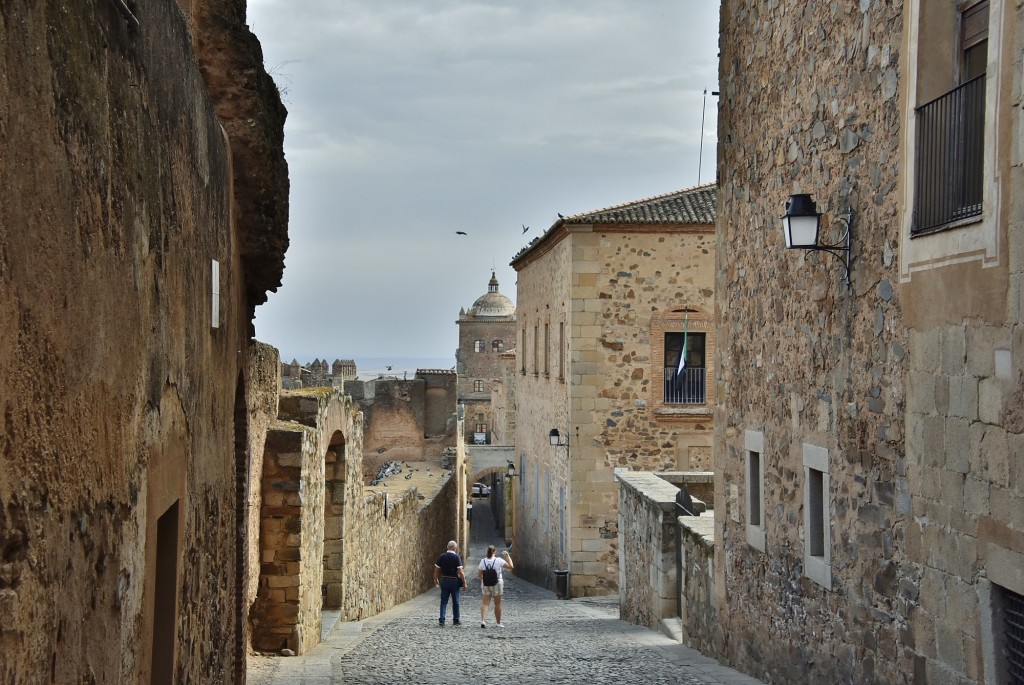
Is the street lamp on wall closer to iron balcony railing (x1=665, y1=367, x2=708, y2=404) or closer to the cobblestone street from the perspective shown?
iron balcony railing (x1=665, y1=367, x2=708, y2=404)

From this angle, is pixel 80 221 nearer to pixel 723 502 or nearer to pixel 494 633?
pixel 723 502

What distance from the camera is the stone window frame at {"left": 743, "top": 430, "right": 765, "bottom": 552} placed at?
953 cm

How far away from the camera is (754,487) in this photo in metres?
9.83

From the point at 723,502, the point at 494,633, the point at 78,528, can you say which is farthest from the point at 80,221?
the point at 494,633

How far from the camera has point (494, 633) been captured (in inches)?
568

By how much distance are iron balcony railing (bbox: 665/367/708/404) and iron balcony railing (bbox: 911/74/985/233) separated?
15.1 meters

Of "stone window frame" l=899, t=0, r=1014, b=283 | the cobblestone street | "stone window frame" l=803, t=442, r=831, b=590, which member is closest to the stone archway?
the cobblestone street

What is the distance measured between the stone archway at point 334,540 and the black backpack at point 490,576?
204 cm

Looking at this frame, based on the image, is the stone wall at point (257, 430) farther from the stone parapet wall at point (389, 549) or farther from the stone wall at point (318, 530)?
the stone parapet wall at point (389, 549)

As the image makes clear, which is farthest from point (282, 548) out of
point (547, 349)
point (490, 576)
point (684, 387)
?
point (547, 349)

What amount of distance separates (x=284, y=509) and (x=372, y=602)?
20.3 feet

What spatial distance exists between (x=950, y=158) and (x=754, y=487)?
15.1 feet

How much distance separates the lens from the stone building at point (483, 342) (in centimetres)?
7300

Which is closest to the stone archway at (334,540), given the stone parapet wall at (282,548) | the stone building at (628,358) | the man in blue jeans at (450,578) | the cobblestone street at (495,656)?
the cobblestone street at (495,656)
